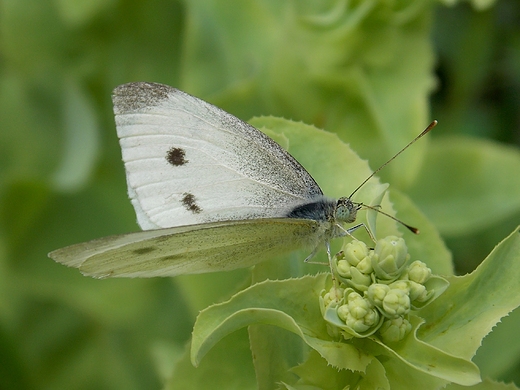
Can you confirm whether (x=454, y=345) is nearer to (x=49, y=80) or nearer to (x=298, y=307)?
(x=298, y=307)

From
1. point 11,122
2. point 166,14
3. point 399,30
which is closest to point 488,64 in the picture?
point 399,30

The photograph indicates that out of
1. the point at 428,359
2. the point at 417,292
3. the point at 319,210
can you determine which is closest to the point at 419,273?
the point at 417,292

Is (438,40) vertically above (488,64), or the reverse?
(438,40)

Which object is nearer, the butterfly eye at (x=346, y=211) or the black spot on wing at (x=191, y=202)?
the butterfly eye at (x=346, y=211)

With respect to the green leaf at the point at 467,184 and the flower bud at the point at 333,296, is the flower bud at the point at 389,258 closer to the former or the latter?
the flower bud at the point at 333,296

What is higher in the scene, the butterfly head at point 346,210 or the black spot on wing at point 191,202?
the black spot on wing at point 191,202

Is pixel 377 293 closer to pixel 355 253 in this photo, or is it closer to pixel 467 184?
pixel 355 253

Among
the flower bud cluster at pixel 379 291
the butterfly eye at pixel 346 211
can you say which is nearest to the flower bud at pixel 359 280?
the flower bud cluster at pixel 379 291

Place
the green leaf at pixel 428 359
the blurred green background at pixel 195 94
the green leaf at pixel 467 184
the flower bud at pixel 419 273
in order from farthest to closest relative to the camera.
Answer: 1. the green leaf at pixel 467 184
2. the blurred green background at pixel 195 94
3. the flower bud at pixel 419 273
4. the green leaf at pixel 428 359
